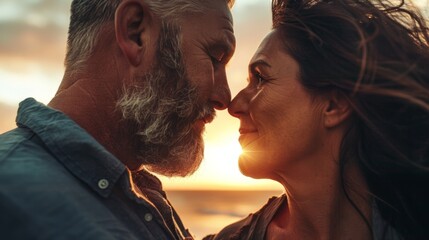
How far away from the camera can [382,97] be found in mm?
3373

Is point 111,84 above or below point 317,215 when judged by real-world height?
above

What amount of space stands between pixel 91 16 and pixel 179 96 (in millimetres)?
719

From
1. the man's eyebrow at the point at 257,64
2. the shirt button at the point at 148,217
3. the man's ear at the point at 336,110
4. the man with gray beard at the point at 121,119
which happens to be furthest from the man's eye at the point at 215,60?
the shirt button at the point at 148,217

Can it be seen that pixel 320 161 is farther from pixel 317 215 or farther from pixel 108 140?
pixel 108 140

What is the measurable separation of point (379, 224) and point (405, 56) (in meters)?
1.07

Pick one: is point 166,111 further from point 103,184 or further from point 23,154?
point 23,154

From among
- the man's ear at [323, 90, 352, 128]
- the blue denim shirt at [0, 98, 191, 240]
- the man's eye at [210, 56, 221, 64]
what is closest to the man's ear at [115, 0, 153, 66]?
the man's eye at [210, 56, 221, 64]

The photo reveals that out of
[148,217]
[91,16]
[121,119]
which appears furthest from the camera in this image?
[91,16]

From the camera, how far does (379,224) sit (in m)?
3.20

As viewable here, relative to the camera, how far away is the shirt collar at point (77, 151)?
2.55 meters

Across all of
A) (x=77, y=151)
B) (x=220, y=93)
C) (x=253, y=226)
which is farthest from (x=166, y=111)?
(x=253, y=226)

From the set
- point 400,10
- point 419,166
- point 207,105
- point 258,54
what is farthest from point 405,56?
point 207,105

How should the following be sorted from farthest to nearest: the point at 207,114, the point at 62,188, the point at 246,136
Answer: the point at 246,136 < the point at 207,114 < the point at 62,188

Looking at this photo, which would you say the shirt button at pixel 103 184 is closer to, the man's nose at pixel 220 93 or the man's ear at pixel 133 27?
the man's ear at pixel 133 27
